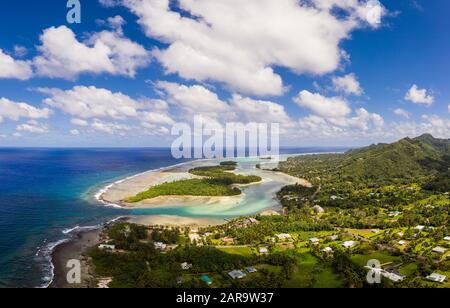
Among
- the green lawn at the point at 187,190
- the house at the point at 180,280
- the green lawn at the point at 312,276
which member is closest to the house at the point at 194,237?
the house at the point at 180,280

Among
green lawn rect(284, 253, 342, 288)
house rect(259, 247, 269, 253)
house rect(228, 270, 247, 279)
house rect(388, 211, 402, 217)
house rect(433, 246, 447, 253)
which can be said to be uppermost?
house rect(388, 211, 402, 217)

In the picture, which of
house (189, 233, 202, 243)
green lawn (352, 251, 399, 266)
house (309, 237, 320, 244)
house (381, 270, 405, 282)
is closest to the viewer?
house (381, 270, 405, 282)

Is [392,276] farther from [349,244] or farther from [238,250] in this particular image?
[238,250]

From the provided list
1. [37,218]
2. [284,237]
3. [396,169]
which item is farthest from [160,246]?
[396,169]

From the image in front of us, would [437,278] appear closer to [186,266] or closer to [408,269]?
[408,269]

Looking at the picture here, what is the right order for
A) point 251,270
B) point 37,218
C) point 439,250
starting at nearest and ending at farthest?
1. point 251,270
2. point 439,250
3. point 37,218

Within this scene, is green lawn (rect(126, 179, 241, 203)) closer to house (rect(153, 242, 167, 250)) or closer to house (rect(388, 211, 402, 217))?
house (rect(153, 242, 167, 250))

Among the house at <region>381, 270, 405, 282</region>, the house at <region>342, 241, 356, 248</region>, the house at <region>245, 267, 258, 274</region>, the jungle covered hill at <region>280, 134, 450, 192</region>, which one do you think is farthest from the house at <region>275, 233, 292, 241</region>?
the jungle covered hill at <region>280, 134, 450, 192</region>

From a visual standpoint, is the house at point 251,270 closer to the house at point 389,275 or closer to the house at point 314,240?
the house at point 389,275

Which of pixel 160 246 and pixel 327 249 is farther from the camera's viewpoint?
pixel 160 246

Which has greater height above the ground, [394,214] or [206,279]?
[394,214]

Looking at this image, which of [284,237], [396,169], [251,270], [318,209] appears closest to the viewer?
[251,270]

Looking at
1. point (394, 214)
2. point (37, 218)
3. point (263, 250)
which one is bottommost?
point (263, 250)

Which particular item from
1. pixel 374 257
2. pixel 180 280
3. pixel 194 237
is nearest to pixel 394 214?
pixel 374 257
